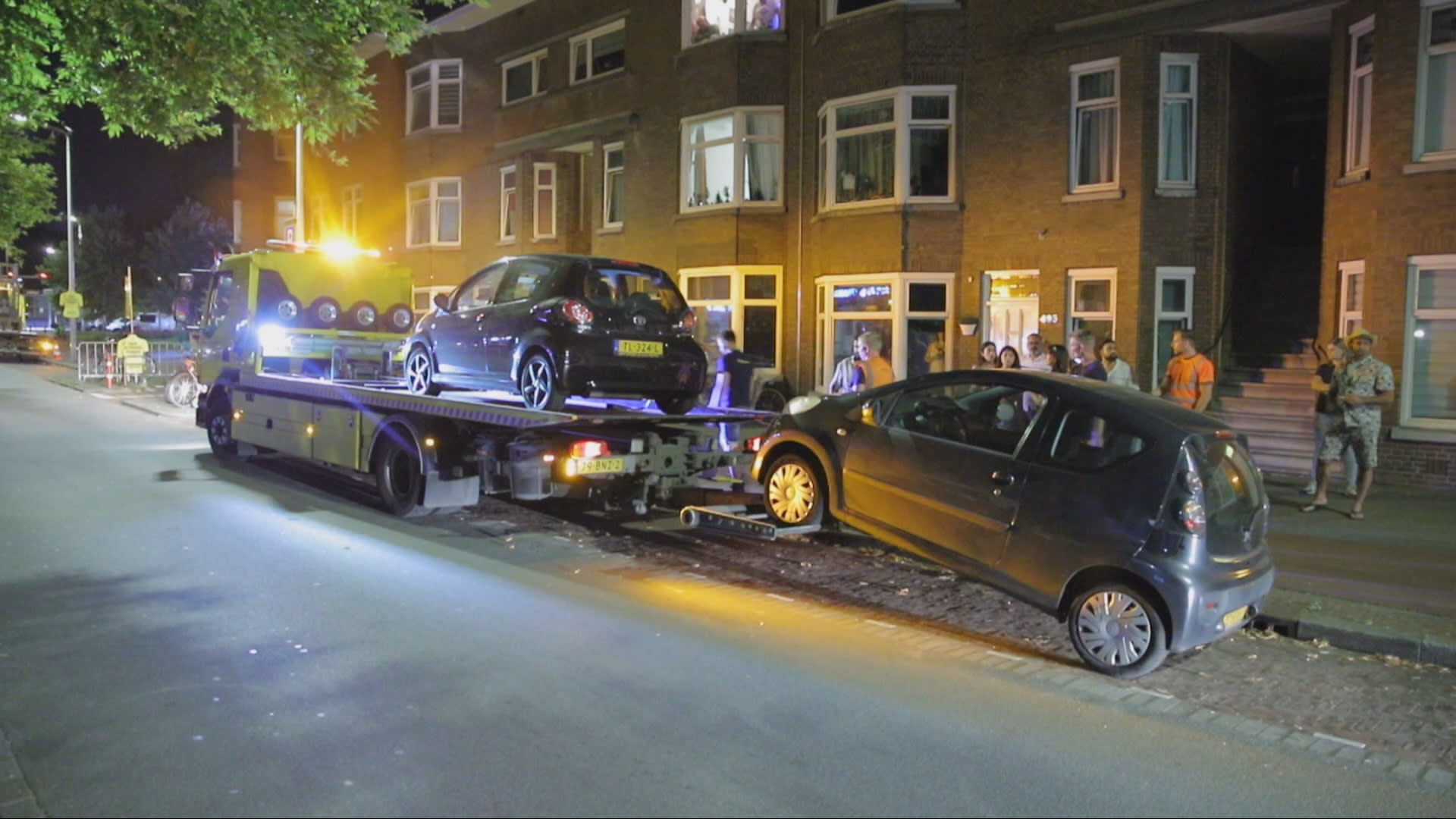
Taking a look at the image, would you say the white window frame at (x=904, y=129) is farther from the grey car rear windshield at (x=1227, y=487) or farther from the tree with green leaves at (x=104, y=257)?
the tree with green leaves at (x=104, y=257)

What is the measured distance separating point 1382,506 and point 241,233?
3808 cm

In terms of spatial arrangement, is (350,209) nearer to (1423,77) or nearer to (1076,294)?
(1076,294)

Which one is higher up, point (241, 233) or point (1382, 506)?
point (241, 233)

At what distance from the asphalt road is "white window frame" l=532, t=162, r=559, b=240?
17.1 m

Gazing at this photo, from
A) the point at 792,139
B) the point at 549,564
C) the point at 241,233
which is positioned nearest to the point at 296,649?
the point at 549,564

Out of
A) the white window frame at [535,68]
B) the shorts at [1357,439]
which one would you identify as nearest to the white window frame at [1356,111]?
the shorts at [1357,439]

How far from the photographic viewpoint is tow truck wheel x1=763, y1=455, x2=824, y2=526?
835cm

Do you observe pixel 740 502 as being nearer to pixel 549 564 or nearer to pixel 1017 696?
pixel 549 564

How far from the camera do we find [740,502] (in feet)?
31.4

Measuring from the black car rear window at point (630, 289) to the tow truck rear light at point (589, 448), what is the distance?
128cm

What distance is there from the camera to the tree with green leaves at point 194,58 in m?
10.6

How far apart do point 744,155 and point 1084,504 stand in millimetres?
14263

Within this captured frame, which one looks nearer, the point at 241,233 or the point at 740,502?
the point at 740,502

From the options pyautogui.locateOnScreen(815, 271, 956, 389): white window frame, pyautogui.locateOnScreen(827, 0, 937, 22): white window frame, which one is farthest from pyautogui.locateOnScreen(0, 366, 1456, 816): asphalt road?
pyautogui.locateOnScreen(827, 0, 937, 22): white window frame
